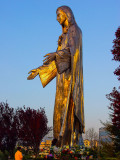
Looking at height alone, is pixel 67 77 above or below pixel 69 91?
above

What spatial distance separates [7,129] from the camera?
2248cm

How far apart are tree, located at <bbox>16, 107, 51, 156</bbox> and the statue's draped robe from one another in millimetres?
10204

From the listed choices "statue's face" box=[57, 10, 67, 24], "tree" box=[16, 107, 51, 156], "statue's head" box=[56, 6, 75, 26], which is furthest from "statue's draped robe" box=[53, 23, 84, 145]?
"tree" box=[16, 107, 51, 156]

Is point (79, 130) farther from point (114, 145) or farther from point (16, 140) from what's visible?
point (16, 140)

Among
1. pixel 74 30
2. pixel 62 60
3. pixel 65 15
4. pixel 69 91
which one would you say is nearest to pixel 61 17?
pixel 65 15

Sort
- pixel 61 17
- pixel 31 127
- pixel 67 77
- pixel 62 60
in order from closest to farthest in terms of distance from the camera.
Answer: pixel 62 60 → pixel 67 77 → pixel 61 17 → pixel 31 127

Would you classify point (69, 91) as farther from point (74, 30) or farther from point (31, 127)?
point (31, 127)

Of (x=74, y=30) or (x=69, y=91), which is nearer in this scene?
(x=69, y=91)

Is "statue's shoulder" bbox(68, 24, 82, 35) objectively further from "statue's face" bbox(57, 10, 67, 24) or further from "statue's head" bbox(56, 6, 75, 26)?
"statue's face" bbox(57, 10, 67, 24)

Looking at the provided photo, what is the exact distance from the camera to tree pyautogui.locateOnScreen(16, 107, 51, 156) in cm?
2150

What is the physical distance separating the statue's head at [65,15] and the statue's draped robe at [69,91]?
0.34 meters

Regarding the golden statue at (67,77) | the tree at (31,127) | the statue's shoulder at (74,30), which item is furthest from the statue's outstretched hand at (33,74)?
the tree at (31,127)

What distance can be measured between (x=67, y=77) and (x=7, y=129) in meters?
12.8

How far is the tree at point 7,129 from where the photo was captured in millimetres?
21734
